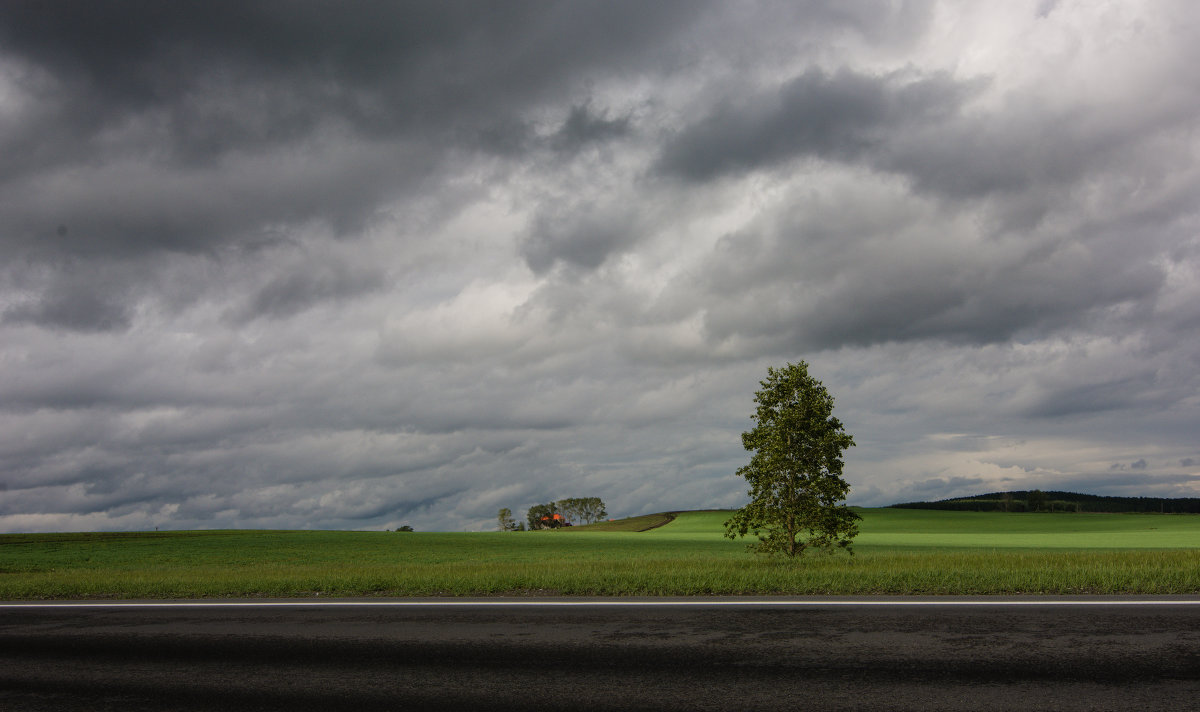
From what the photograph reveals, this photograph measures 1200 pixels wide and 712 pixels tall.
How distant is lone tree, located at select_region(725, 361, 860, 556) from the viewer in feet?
65.9

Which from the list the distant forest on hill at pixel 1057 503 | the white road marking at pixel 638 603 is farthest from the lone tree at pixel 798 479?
the distant forest on hill at pixel 1057 503

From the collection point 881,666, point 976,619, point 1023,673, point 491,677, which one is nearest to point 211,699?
point 491,677

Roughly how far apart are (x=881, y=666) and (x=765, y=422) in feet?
47.8

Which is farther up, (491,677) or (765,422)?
(765,422)

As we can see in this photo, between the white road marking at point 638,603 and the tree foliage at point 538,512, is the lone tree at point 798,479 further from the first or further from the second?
the tree foliage at point 538,512

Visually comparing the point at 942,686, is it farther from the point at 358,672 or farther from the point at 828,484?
the point at 828,484

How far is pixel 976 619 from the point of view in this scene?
8.62 meters

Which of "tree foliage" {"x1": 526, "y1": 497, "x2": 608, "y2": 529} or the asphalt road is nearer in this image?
the asphalt road

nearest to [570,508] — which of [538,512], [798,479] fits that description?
[538,512]

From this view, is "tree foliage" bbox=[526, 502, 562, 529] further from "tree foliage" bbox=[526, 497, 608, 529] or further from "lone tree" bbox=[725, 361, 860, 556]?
"lone tree" bbox=[725, 361, 860, 556]

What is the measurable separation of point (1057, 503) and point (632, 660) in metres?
143

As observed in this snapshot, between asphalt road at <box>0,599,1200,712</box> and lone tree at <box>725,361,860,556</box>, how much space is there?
10.2m

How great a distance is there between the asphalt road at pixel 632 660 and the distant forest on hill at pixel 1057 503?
11456 centimetres

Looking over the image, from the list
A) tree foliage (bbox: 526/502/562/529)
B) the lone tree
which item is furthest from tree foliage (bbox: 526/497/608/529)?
the lone tree
